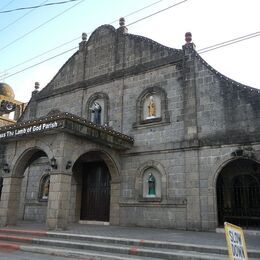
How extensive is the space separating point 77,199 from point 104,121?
189 inches

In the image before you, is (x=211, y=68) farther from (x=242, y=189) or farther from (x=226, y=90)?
(x=242, y=189)

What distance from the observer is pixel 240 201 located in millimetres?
15992

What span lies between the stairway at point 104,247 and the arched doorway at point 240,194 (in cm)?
702

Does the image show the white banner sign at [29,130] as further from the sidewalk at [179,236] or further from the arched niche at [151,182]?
the arched niche at [151,182]

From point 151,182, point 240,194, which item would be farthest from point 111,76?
point 240,194

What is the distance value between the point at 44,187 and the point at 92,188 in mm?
3719

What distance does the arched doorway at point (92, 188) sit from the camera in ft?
58.1

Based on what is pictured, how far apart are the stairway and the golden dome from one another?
23.5 metres

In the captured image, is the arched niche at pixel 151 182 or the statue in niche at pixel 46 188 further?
the statue in niche at pixel 46 188

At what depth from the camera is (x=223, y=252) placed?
27.5 feet

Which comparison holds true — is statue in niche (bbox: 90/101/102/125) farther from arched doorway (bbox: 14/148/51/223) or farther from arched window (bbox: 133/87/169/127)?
arched doorway (bbox: 14/148/51/223)

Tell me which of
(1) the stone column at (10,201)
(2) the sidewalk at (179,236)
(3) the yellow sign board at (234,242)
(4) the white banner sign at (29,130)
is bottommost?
(2) the sidewalk at (179,236)

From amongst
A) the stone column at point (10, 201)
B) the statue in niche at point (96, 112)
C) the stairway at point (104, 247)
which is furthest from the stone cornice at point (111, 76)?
the stairway at point (104, 247)

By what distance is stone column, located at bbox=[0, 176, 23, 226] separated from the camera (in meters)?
14.9
